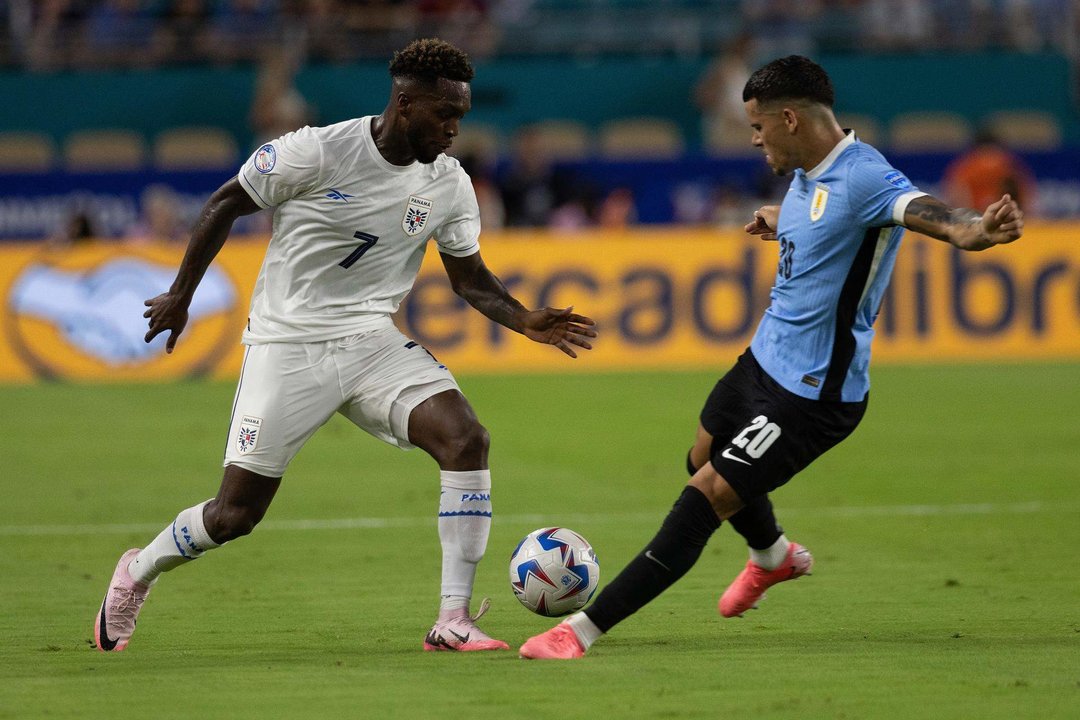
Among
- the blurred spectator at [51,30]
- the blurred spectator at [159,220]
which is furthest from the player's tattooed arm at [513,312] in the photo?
the blurred spectator at [51,30]

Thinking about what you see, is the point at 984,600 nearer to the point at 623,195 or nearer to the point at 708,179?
the point at 623,195

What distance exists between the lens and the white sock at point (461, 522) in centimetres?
635

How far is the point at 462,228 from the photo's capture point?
6750mm

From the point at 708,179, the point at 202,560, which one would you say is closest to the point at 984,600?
the point at 202,560

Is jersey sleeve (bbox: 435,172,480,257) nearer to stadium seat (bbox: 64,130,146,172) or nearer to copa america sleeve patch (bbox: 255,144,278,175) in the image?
copa america sleeve patch (bbox: 255,144,278,175)

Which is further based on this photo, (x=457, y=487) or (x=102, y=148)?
(x=102, y=148)

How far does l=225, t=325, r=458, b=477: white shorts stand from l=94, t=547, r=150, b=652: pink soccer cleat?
0.62 metres

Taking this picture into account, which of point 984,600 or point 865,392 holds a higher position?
point 865,392

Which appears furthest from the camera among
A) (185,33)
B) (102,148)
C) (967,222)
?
(185,33)

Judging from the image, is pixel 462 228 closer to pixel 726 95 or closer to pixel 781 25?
pixel 726 95

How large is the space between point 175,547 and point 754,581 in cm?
238

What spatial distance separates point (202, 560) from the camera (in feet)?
27.9

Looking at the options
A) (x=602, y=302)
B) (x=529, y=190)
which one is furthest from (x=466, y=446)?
(x=529, y=190)

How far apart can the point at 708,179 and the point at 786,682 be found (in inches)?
675
